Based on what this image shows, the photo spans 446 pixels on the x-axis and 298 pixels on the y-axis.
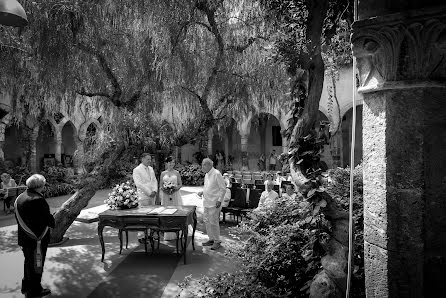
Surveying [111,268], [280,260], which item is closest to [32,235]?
[111,268]

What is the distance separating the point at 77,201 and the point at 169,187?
2.00 metres

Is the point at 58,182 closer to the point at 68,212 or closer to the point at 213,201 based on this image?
the point at 68,212

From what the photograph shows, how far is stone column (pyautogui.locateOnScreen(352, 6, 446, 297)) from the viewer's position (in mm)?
2004

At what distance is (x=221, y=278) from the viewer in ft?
10.9

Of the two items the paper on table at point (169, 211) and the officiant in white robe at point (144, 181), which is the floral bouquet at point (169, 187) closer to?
the officiant in white robe at point (144, 181)

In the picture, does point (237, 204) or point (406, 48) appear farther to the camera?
point (237, 204)

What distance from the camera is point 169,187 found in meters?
7.85

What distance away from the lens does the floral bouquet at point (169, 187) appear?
7.86 metres

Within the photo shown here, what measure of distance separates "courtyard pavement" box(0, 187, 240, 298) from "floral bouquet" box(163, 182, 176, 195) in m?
1.09

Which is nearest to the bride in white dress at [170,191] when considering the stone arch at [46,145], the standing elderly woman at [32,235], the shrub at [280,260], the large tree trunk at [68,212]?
the large tree trunk at [68,212]

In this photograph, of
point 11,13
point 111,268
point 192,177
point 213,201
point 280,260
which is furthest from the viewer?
point 192,177

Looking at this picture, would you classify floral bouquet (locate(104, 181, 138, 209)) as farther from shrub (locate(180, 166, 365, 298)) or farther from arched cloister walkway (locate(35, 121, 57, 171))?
arched cloister walkway (locate(35, 121, 57, 171))

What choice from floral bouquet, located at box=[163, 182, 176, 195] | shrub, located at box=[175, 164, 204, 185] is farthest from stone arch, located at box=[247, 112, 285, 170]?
floral bouquet, located at box=[163, 182, 176, 195]

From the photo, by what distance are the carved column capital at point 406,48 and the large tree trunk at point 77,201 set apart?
6.87 meters
